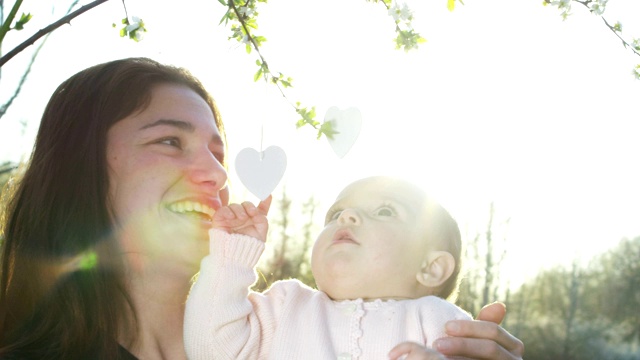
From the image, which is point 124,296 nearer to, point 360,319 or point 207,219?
point 207,219

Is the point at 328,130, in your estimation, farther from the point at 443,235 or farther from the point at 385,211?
the point at 443,235

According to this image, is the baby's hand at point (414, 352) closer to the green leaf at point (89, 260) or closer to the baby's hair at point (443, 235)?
the baby's hair at point (443, 235)

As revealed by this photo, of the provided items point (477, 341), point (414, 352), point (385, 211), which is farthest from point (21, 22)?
point (477, 341)

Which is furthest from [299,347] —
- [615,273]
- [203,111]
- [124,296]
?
[615,273]

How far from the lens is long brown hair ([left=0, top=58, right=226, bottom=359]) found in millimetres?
2549

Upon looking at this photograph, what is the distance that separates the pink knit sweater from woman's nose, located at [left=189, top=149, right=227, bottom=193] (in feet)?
0.80

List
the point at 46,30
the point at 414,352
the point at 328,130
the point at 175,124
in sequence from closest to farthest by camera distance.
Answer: the point at 414,352 → the point at 46,30 → the point at 328,130 → the point at 175,124

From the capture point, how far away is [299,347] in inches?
93.7

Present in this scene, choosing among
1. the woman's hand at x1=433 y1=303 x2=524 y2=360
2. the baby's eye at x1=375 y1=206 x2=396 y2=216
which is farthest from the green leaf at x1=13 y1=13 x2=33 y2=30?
the woman's hand at x1=433 y1=303 x2=524 y2=360

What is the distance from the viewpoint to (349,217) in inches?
98.5

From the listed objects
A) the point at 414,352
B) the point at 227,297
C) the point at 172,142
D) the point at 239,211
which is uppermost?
the point at 172,142

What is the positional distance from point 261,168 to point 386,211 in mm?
460

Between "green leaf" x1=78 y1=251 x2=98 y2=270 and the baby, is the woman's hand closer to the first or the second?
the baby

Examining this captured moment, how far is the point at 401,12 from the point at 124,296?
1.29m
